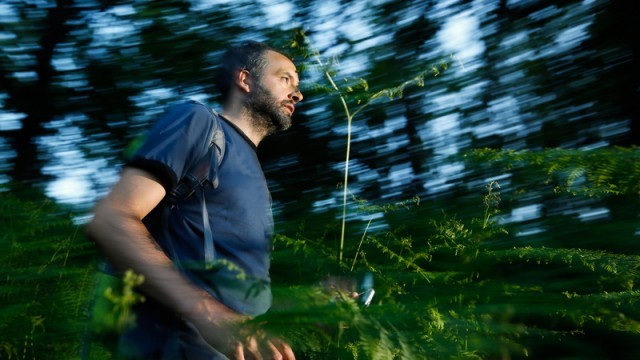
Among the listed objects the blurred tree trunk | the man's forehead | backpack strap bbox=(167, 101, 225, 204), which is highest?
the man's forehead

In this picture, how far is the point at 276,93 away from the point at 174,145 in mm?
559

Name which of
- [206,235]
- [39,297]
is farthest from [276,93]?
[39,297]

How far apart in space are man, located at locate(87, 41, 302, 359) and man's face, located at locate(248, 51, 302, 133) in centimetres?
6

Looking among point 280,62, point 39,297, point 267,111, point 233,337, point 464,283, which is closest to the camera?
point 464,283

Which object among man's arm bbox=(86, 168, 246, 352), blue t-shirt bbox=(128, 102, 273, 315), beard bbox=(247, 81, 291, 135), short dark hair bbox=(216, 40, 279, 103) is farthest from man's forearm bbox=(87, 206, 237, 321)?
short dark hair bbox=(216, 40, 279, 103)

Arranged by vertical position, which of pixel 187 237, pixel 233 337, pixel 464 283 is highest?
pixel 464 283

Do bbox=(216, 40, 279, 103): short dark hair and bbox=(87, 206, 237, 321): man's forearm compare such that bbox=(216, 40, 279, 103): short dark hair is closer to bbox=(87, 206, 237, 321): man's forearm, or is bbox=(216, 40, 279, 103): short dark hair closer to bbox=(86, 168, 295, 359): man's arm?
bbox=(86, 168, 295, 359): man's arm

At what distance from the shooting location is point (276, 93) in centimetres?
177

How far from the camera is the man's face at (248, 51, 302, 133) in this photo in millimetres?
1729

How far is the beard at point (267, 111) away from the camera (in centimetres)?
172

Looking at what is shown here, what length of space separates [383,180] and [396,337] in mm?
1009

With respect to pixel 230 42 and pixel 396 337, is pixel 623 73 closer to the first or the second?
pixel 396 337

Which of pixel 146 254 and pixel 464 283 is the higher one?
pixel 464 283

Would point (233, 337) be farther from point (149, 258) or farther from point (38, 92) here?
point (38, 92)
